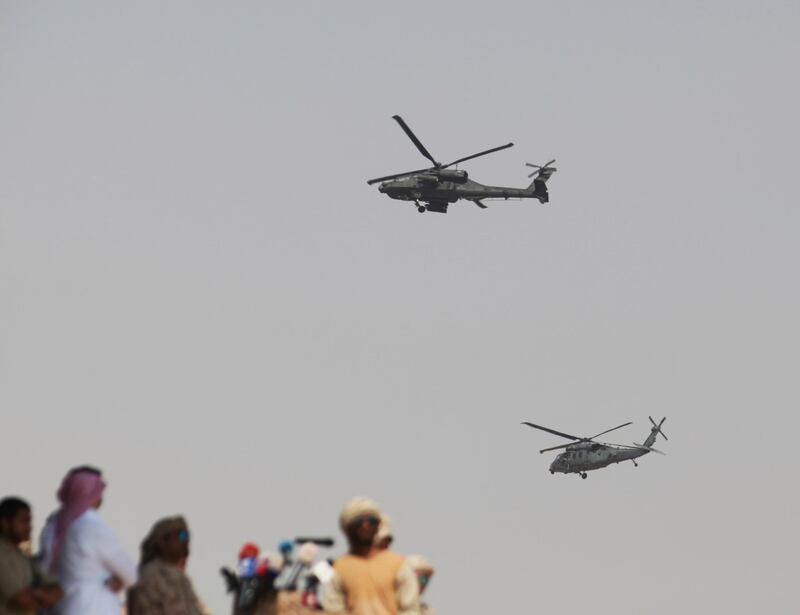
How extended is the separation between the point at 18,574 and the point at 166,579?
4.15ft

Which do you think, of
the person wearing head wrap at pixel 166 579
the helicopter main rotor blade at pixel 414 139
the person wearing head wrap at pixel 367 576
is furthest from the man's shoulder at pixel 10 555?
the helicopter main rotor blade at pixel 414 139

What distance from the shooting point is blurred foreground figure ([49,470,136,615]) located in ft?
44.0

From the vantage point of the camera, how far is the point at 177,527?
535 inches

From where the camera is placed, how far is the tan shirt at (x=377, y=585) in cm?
1377

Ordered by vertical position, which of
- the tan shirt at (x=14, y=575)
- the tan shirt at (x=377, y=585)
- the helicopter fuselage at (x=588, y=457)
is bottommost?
the tan shirt at (x=14, y=575)

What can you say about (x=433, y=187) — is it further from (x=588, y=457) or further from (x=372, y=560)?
(x=372, y=560)

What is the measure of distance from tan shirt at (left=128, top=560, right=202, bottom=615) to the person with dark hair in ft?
3.04

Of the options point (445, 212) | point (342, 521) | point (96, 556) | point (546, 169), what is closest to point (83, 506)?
point (96, 556)

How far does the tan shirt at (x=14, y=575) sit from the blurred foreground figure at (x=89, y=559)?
1.65ft

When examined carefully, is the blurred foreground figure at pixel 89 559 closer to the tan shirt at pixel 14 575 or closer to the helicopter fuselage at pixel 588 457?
the tan shirt at pixel 14 575

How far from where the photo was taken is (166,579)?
1364 cm

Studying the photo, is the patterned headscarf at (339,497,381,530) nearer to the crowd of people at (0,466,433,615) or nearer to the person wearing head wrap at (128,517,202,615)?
the crowd of people at (0,466,433,615)

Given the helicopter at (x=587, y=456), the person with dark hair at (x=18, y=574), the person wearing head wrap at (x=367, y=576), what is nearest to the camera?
the person with dark hair at (x=18, y=574)

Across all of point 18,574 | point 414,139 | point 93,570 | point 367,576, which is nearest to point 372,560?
point 367,576
